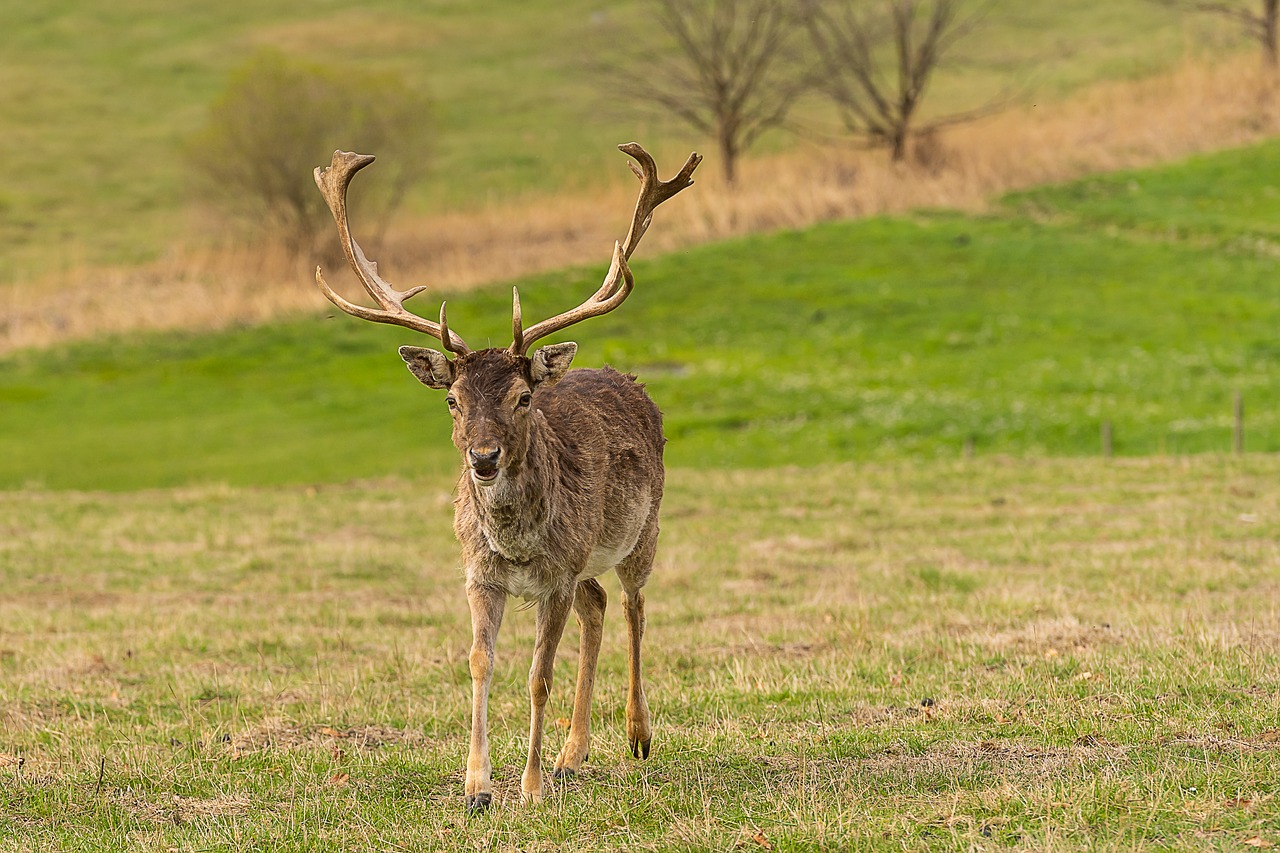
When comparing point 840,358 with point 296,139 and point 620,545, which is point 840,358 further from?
point 620,545

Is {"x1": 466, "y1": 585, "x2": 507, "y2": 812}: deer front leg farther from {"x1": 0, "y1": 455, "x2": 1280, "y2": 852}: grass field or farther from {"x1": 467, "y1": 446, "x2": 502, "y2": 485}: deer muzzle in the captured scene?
{"x1": 467, "y1": 446, "x2": 502, "y2": 485}: deer muzzle

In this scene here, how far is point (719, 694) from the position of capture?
34.3 feet

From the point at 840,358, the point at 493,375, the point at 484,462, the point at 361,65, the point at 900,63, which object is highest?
the point at 361,65

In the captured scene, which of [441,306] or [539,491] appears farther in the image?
[441,306]

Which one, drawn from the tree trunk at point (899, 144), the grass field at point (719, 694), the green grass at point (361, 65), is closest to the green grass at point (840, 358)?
the tree trunk at point (899, 144)

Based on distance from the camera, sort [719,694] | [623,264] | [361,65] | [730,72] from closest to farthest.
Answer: [623,264], [719,694], [730,72], [361,65]

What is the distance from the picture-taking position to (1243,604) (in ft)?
44.4

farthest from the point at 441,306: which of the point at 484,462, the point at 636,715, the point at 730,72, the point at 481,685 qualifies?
the point at 730,72

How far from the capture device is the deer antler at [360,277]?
890cm

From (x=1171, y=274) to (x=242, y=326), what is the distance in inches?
1208

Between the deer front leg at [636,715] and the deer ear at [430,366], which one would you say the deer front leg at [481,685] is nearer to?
the deer front leg at [636,715]

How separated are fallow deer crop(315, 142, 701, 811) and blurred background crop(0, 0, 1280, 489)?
23.9 m

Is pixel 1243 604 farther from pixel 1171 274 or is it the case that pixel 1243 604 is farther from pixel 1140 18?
pixel 1140 18

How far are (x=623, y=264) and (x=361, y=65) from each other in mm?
81672
